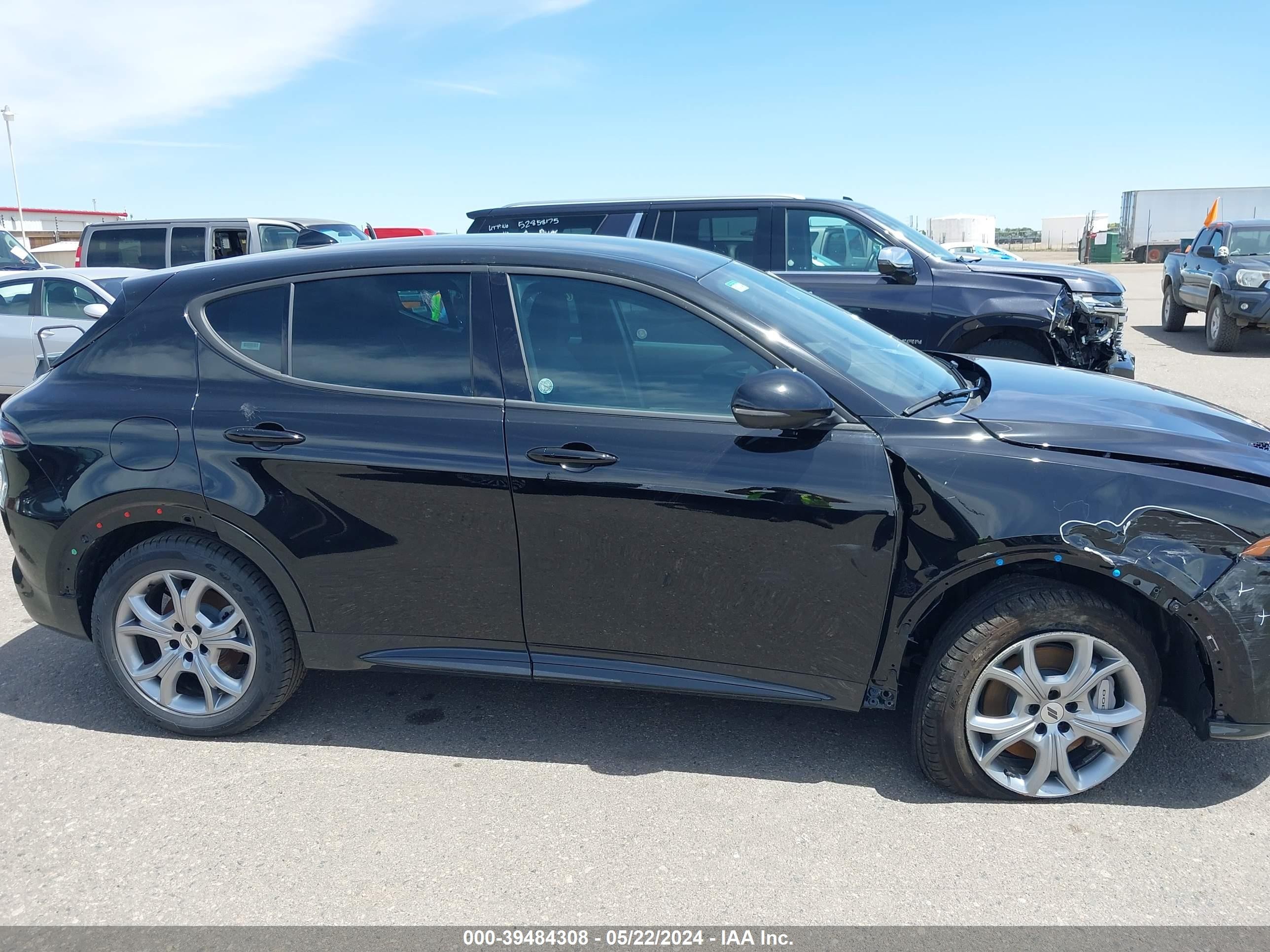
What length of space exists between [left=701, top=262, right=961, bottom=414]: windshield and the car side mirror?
3.48 m

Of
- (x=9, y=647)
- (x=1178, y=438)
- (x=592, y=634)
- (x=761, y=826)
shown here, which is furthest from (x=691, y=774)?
(x=9, y=647)

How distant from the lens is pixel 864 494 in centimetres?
300

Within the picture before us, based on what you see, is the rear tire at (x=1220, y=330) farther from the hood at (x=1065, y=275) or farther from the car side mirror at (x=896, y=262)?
the car side mirror at (x=896, y=262)

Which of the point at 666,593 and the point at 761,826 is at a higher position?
the point at 666,593

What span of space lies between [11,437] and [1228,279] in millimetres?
14102

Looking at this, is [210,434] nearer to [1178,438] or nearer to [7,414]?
[7,414]

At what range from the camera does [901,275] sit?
299 inches

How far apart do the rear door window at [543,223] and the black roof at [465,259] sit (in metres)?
4.60

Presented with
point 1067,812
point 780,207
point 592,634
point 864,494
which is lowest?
point 1067,812

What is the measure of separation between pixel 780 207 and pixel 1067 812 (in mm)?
5906

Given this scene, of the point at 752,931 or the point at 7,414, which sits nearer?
the point at 752,931

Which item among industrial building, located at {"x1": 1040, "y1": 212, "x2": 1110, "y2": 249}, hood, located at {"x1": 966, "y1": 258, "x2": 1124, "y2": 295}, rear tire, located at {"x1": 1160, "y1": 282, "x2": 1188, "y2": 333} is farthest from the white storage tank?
hood, located at {"x1": 966, "y1": 258, "x2": 1124, "y2": 295}

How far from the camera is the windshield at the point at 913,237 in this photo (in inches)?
311

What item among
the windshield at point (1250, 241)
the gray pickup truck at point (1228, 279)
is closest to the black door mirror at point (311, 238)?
the gray pickup truck at point (1228, 279)
